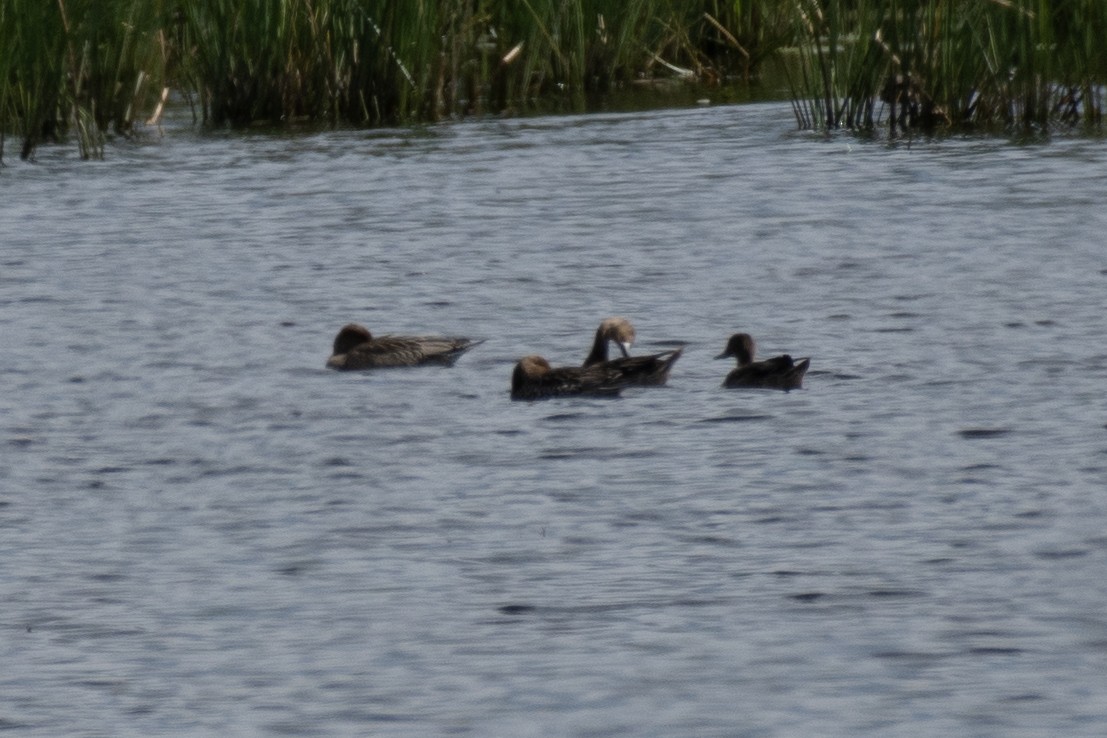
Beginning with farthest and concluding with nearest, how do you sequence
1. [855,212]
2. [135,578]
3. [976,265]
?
[855,212]
[976,265]
[135,578]

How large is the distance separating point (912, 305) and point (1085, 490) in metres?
3.14

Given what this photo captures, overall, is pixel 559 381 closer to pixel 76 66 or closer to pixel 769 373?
pixel 769 373

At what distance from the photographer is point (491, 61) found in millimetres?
17828

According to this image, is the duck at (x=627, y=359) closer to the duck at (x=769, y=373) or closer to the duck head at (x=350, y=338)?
the duck at (x=769, y=373)

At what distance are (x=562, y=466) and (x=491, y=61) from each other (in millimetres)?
11191

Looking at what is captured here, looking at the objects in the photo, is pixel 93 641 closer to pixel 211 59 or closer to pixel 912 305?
pixel 912 305

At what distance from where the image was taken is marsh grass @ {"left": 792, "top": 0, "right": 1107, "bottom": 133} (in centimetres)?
1330

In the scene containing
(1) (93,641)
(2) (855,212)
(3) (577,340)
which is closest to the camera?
(1) (93,641)

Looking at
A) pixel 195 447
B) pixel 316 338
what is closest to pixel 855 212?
pixel 316 338

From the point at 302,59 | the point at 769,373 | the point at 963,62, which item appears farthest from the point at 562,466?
the point at 302,59

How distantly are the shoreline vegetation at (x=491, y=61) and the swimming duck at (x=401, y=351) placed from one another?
512 cm

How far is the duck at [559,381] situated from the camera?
8094mm

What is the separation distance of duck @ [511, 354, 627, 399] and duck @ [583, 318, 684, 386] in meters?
0.04

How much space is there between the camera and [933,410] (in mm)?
7473
